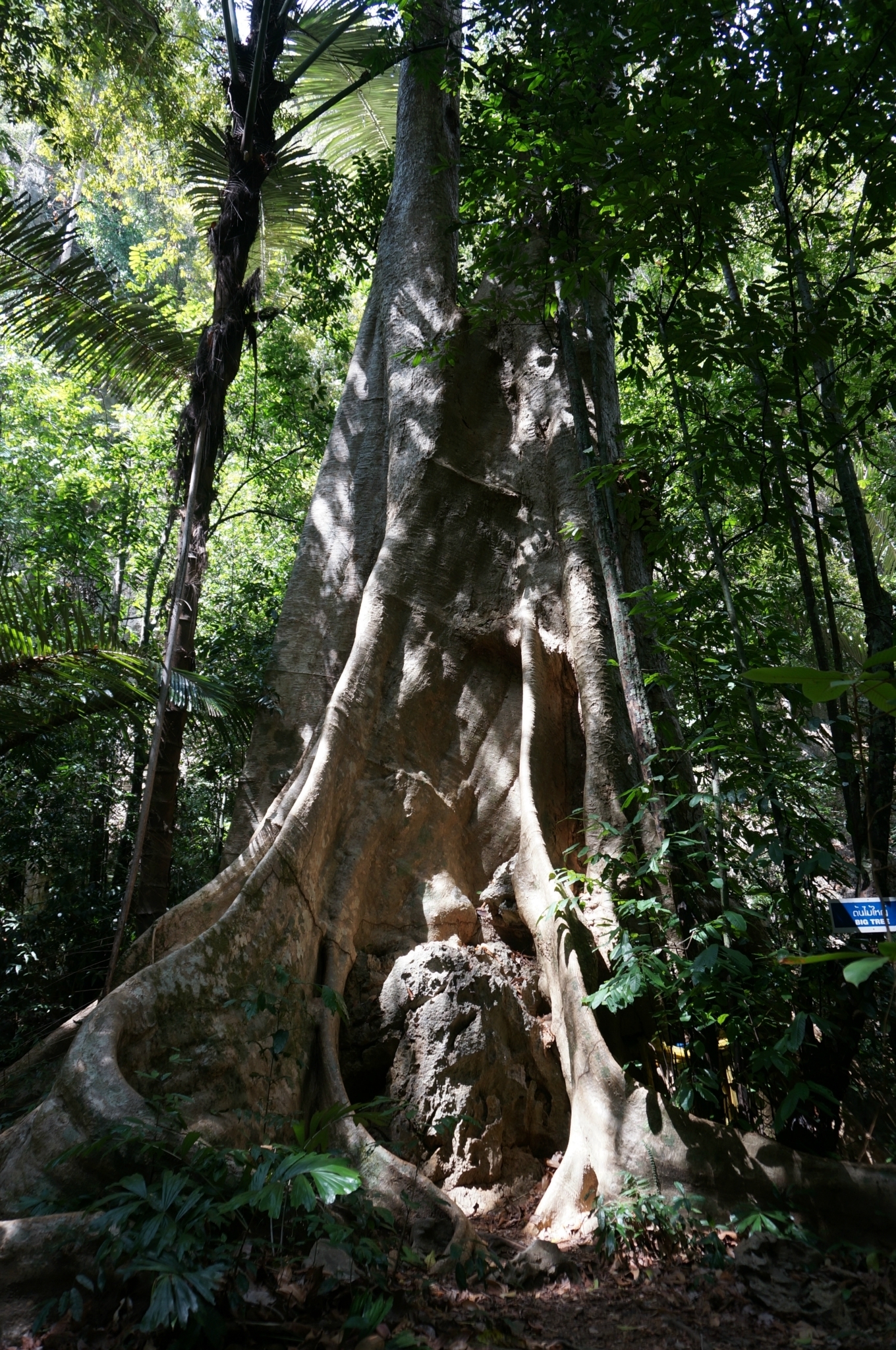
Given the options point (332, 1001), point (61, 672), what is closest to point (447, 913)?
point (332, 1001)

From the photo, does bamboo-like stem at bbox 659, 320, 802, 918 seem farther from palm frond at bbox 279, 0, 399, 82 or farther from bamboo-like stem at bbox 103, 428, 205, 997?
palm frond at bbox 279, 0, 399, 82

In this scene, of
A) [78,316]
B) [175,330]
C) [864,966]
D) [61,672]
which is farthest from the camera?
[175,330]

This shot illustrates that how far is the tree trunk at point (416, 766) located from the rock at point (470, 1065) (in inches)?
9.5

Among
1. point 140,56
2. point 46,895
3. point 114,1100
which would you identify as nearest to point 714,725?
point 114,1100

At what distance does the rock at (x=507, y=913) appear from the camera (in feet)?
15.2

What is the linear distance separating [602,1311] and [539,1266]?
27 centimetres

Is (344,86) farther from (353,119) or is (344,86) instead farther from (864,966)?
(864,966)

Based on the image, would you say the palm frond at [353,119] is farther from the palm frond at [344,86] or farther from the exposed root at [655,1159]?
the exposed root at [655,1159]

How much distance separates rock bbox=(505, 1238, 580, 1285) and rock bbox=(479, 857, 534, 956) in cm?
Answer: 166

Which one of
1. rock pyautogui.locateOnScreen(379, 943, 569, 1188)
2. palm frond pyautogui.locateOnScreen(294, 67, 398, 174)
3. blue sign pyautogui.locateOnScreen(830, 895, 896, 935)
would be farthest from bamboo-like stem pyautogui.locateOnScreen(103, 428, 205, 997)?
palm frond pyautogui.locateOnScreen(294, 67, 398, 174)

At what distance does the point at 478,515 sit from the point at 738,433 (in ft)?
8.10

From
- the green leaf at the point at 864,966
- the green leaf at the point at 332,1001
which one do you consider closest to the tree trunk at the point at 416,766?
the green leaf at the point at 332,1001

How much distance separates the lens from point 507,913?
466 cm

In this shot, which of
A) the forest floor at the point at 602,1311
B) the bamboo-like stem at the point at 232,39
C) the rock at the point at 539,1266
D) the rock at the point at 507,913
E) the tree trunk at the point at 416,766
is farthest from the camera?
the bamboo-like stem at the point at 232,39
